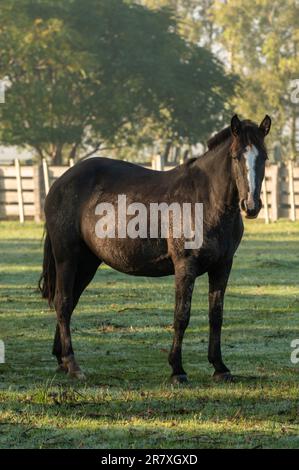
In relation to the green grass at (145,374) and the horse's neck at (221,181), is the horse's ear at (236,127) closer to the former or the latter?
the horse's neck at (221,181)

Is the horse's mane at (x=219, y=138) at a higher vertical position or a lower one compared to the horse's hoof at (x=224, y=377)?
higher

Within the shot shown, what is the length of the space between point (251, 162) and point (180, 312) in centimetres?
155

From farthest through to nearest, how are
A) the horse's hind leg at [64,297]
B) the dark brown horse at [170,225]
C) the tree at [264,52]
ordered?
the tree at [264,52] → the horse's hind leg at [64,297] → the dark brown horse at [170,225]

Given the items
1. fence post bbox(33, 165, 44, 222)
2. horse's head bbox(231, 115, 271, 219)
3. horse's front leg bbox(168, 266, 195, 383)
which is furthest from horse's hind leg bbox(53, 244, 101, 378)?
fence post bbox(33, 165, 44, 222)

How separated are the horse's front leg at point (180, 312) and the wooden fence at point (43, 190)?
28146mm

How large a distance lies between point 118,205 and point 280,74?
225ft

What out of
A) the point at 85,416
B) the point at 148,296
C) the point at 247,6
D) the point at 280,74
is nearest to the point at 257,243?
the point at 148,296

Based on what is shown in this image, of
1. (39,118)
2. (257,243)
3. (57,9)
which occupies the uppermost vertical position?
(57,9)

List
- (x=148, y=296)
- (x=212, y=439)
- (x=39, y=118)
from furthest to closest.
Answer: (x=39, y=118) < (x=148, y=296) < (x=212, y=439)

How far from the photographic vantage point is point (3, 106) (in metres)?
60.4

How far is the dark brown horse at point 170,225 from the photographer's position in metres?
10.2

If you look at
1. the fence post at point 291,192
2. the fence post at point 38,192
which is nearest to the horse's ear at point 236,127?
the fence post at point 291,192

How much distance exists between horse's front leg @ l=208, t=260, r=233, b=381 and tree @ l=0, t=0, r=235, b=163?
162 ft

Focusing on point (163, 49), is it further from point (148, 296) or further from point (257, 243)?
point (148, 296)
